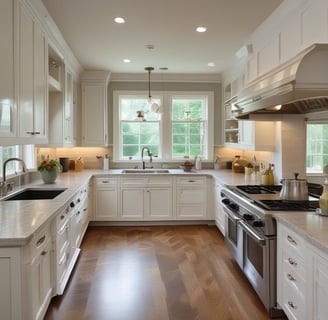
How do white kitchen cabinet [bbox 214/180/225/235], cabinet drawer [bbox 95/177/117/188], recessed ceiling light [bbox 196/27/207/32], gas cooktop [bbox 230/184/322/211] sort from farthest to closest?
cabinet drawer [bbox 95/177/117/188]
white kitchen cabinet [bbox 214/180/225/235]
recessed ceiling light [bbox 196/27/207/32]
gas cooktop [bbox 230/184/322/211]

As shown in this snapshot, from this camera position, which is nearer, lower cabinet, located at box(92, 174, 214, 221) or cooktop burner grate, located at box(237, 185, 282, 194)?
cooktop burner grate, located at box(237, 185, 282, 194)

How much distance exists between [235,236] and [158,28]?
2393 millimetres

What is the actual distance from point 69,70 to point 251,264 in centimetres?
351

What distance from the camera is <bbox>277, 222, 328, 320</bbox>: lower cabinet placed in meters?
1.83

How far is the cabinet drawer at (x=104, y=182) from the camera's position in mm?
5250

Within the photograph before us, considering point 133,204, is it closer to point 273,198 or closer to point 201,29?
point 273,198

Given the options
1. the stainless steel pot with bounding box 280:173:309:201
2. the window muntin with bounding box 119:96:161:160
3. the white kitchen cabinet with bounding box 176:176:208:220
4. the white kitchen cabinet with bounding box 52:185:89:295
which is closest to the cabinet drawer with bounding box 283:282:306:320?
the stainless steel pot with bounding box 280:173:309:201

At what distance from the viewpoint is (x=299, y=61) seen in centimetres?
221

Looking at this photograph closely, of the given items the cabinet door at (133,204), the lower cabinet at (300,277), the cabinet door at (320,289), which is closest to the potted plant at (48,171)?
the cabinet door at (133,204)

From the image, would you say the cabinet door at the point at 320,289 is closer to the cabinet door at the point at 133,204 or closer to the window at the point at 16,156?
the window at the point at 16,156

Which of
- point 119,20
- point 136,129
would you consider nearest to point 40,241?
point 119,20

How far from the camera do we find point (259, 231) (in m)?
2.64

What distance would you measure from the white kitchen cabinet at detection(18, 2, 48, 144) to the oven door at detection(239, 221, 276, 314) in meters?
2.07

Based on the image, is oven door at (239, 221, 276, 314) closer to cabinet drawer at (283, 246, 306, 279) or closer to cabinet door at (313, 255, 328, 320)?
cabinet drawer at (283, 246, 306, 279)
